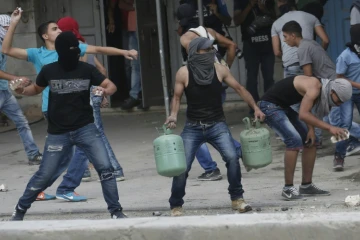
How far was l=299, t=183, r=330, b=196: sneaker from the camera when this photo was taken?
363 inches

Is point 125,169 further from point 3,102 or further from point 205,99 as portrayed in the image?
point 205,99

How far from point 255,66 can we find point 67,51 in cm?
529

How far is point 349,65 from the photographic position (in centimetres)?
1050

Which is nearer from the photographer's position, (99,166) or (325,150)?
(99,166)

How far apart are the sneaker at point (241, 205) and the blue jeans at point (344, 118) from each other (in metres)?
2.01

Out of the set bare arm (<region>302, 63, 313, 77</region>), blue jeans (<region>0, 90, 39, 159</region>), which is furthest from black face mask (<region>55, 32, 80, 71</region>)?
blue jeans (<region>0, 90, 39, 159</region>)

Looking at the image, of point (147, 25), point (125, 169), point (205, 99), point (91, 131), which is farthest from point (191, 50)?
point (147, 25)

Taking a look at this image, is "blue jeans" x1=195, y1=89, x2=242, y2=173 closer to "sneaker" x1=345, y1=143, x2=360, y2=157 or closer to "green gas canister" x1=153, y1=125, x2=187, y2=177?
"sneaker" x1=345, y1=143, x2=360, y2=157

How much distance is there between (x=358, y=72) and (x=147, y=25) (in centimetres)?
505

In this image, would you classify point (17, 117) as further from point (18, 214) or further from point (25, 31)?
point (25, 31)

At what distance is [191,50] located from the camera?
28.9 feet

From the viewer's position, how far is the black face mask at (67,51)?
8373 millimetres

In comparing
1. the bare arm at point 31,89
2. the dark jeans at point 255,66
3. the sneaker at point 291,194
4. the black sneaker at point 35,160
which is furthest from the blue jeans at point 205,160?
the dark jeans at point 255,66

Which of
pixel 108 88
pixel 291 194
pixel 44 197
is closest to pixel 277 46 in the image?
pixel 291 194
